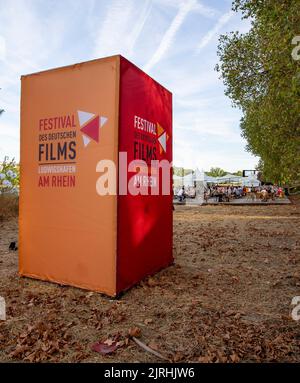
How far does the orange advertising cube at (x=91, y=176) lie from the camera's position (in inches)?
161

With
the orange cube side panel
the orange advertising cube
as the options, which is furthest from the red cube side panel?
the orange cube side panel

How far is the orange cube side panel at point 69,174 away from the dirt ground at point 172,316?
1.44 ft

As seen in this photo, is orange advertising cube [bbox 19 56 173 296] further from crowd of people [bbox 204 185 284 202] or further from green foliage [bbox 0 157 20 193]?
crowd of people [bbox 204 185 284 202]

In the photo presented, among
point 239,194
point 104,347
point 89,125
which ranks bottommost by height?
point 104,347

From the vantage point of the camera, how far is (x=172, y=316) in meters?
3.54

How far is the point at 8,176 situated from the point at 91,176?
1200 cm

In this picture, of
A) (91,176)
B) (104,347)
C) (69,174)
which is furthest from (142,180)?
(104,347)

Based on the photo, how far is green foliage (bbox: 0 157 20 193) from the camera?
1408 cm

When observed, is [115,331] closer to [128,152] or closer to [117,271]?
[117,271]

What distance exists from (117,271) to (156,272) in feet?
4.16

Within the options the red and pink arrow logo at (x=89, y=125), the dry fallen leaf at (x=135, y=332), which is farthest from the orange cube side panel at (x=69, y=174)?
the dry fallen leaf at (x=135, y=332)

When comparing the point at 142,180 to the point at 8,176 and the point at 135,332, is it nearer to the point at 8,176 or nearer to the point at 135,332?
the point at 135,332

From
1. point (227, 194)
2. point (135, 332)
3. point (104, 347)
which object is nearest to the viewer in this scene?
point (104, 347)

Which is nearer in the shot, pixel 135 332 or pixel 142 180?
pixel 135 332
